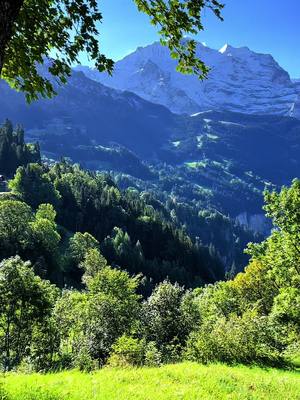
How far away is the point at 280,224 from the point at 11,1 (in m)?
34.2

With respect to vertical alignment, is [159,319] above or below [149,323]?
above

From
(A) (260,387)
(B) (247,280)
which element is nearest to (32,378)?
(A) (260,387)

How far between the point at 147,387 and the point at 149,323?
38565 mm

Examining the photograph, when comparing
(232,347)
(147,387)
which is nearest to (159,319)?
(232,347)

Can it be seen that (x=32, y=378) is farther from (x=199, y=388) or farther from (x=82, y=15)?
(x=82, y=15)

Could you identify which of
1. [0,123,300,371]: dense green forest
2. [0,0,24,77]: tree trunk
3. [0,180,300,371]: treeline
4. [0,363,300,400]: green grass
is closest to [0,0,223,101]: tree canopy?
[0,0,24,77]: tree trunk

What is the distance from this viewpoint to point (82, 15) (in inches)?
439

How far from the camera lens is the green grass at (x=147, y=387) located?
11.9 m

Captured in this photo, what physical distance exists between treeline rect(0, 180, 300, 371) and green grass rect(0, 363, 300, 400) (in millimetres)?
11199

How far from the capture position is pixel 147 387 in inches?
532

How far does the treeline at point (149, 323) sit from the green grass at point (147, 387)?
1120 centimetres

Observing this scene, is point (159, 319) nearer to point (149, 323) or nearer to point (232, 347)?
point (149, 323)

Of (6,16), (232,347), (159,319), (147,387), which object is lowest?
(147,387)

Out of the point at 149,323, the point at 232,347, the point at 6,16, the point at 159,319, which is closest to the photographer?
the point at 6,16
